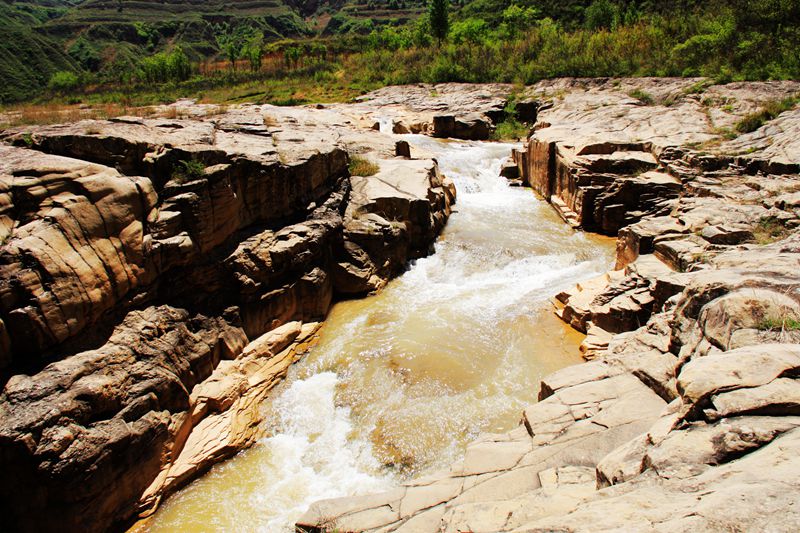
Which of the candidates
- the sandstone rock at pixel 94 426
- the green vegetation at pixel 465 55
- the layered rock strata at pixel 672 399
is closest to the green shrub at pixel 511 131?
the green vegetation at pixel 465 55

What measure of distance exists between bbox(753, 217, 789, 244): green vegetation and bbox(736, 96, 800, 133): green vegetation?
668 centimetres

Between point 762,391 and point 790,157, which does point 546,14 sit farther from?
point 762,391

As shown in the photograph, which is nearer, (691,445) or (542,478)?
(691,445)

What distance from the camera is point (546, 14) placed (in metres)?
55.1

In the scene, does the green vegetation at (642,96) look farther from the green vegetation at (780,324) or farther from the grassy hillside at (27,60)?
the grassy hillside at (27,60)

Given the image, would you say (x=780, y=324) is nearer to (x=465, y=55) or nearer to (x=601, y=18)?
(x=465, y=55)

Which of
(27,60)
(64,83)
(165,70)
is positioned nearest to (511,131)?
(165,70)

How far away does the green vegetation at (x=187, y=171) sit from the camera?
8.04 meters

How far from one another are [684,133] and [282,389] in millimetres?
14597

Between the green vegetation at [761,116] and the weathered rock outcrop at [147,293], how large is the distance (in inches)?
470

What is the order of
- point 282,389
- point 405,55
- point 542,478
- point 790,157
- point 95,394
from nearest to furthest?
point 542,478
point 95,394
point 282,389
point 790,157
point 405,55

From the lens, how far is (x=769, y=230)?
8.21 m

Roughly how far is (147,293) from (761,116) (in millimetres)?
17428

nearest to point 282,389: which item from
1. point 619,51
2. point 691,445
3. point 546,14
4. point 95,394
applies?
point 95,394
